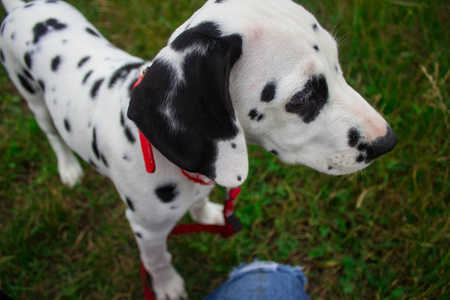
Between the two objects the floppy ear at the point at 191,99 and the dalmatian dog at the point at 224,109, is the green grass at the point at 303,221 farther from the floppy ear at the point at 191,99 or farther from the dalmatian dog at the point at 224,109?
the floppy ear at the point at 191,99

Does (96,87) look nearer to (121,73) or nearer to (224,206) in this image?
(121,73)

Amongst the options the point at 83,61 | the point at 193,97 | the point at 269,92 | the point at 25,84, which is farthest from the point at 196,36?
the point at 25,84

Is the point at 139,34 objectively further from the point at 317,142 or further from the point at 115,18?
the point at 317,142

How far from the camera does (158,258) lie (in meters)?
2.60

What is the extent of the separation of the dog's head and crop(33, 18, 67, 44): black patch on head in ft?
4.46

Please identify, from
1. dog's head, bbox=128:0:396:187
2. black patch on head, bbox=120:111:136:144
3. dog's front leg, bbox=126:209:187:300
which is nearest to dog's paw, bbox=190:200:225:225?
dog's front leg, bbox=126:209:187:300

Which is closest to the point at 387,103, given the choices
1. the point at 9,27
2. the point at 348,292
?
the point at 348,292

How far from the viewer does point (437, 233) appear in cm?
275

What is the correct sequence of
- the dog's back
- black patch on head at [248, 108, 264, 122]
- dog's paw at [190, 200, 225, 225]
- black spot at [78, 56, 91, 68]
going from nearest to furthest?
black patch on head at [248, 108, 264, 122] → the dog's back → black spot at [78, 56, 91, 68] → dog's paw at [190, 200, 225, 225]

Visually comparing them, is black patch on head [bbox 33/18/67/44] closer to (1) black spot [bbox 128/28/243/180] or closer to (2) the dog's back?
(2) the dog's back

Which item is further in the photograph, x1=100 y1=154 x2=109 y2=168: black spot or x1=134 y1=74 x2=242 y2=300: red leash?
x1=100 y1=154 x2=109 y2=168: black spot

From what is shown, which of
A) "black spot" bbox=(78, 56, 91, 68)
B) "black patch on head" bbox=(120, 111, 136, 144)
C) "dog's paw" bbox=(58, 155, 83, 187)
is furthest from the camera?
"dog's paw" bbox=(58, 155, 83, 187)

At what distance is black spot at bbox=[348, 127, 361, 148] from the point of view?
67.6 inches

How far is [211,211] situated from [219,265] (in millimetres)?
469
